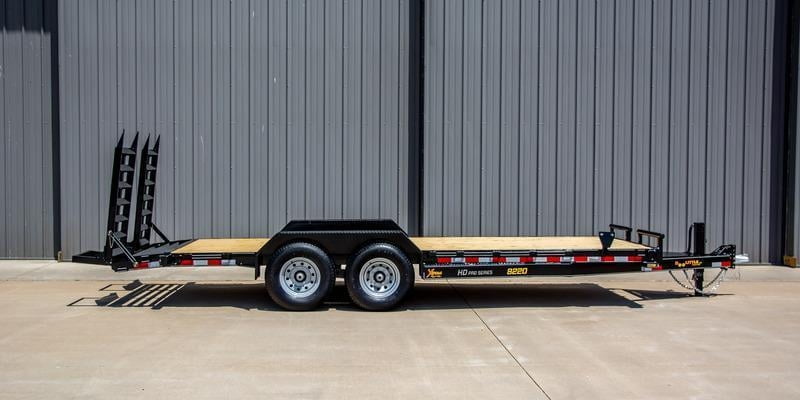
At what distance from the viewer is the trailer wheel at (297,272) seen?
9.37 metres

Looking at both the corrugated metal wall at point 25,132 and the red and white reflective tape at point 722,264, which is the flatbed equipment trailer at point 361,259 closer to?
the red and white reflective tape at point 722,264

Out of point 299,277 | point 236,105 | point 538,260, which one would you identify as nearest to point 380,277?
point 299,277

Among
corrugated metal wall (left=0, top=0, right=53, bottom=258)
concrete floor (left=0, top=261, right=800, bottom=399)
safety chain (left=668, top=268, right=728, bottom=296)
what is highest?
corrugated metal wall (left=0, top=0, right=53, bottom=258)

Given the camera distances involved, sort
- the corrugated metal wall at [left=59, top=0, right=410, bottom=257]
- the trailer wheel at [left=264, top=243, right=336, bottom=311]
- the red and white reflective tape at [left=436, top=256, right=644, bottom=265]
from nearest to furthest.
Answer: the trailer wheel at [left=264, top=243, right=336, bottom=311] → the red and white reflective tape at [left=436, top=256, right=644, bottom=265] → the corrugated metal wall at [left=59, top=0, right=410, bottom=257]

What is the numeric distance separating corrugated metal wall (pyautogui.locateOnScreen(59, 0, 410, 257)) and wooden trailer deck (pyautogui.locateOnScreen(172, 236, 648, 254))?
2.22m

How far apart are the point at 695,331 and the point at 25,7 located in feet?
41.7

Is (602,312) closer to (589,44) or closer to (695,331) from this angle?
(695,331)

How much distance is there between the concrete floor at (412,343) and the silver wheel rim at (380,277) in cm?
34

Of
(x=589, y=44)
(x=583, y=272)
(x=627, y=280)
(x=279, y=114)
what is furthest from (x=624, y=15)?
(x=279, y=114)

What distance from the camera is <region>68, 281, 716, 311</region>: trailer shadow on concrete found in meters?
9.98

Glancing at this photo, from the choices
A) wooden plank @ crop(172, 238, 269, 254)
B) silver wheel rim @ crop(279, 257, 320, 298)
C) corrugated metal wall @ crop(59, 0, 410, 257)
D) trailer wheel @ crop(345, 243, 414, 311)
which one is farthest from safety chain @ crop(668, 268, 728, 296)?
wooden plank @ crop(172, 238, 269, 254)

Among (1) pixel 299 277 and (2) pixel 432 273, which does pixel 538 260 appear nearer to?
(2) pixel 432 273

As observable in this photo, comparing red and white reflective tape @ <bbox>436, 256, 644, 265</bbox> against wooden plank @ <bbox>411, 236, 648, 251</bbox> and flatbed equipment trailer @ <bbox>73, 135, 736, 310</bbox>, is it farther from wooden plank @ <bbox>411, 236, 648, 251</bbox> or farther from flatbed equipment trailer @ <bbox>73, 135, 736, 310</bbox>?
wooden plank @ <bbox>411, 236, 648, 251</bbox>

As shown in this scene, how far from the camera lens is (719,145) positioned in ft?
44.1
